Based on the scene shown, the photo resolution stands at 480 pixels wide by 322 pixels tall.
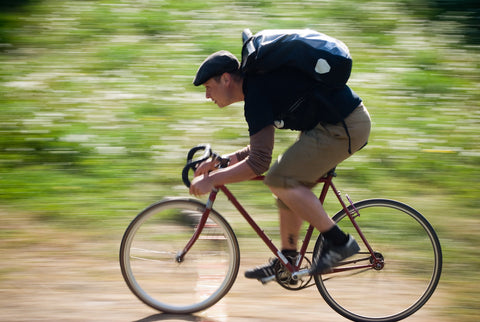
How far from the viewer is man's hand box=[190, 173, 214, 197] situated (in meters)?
4.06

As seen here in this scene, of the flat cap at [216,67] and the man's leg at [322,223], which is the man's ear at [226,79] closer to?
the flat cap at [216,67]

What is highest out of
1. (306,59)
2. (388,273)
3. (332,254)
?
(306,59)

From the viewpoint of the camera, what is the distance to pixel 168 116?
22.9 feet

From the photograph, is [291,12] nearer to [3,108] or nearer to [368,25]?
[368,25]

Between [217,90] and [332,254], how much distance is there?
124 cm

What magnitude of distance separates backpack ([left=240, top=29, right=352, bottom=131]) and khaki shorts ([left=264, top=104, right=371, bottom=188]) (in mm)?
106

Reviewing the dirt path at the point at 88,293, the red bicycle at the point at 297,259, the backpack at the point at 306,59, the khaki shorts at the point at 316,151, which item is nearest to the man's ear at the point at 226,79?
the backpack at the point at 306,59

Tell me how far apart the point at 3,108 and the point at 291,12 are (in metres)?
4.16

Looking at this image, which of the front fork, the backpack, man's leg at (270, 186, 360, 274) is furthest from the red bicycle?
the backpack

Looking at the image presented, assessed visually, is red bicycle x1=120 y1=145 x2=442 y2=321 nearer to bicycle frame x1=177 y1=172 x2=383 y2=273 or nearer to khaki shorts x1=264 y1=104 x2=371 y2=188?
bicycle frame x1=177 y1=172 x2=383 y2=273

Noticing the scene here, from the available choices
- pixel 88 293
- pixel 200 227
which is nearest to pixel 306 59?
pixel 200 227

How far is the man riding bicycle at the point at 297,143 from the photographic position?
151 inches

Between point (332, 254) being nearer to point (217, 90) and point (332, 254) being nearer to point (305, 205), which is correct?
point (305, 205)

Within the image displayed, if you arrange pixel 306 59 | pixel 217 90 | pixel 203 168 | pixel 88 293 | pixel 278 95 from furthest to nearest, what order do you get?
pixel 88 293, pixel 203 168, pixel 217 90, pixel 278 95, pixel 306 59
